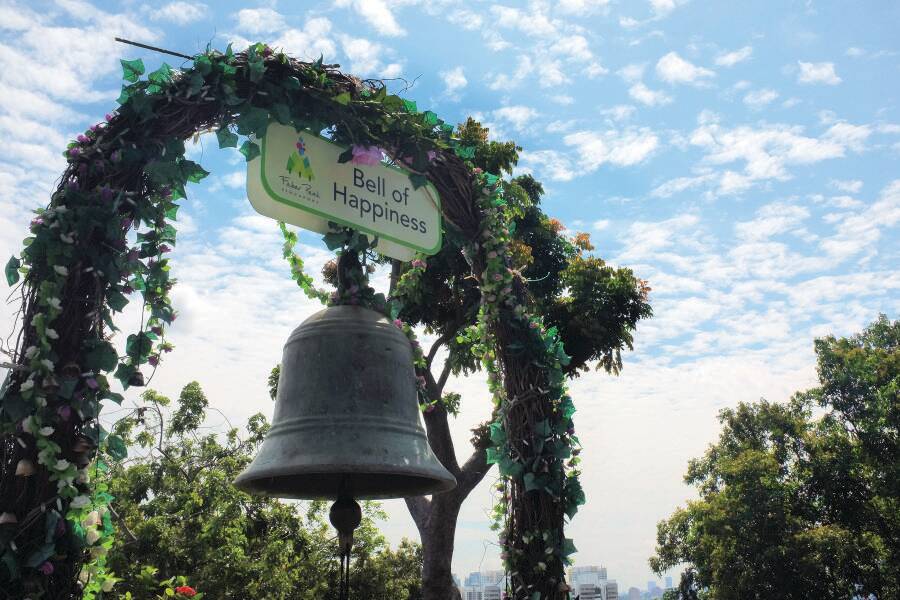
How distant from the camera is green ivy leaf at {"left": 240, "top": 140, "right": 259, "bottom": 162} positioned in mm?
2885

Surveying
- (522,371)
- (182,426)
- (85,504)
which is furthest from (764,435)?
(85,504)

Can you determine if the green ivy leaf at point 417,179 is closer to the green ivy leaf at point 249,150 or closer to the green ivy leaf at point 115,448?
the green ivy leaf at point 249,150

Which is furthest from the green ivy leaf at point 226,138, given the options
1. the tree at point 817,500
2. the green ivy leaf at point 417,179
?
the tree at point 817,500

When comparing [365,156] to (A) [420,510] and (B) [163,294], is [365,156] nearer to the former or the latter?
(B) [163,294]

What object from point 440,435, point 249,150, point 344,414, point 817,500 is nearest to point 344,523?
point 344,414

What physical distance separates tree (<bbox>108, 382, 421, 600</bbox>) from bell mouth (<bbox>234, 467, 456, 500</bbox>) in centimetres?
435

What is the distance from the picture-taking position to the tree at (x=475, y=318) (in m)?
10.7

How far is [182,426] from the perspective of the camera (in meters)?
16.5

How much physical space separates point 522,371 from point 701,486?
27.6 metres

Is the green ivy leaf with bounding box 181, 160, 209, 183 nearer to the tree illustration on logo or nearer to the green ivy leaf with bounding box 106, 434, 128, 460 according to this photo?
the tree illustration on logo

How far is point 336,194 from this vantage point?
10.3 ft

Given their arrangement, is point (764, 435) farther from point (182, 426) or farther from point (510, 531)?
point (510, 531)

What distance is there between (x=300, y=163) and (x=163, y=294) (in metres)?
0.83

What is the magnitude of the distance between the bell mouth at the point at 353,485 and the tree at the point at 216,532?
435cm
